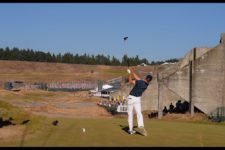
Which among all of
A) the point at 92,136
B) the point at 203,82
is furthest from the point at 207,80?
the point at 92,136

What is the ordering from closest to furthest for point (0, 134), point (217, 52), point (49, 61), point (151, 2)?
point (151, 2), point (0, 134), point (217, 52), point (49, 61)

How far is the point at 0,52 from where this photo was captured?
19438cm

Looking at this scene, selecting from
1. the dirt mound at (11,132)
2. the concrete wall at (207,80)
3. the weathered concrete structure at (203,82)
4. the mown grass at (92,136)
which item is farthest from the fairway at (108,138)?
the concrete wall at (207,80)

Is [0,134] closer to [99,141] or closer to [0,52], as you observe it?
[99,141]

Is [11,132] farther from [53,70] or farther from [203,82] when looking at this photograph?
[53,70]

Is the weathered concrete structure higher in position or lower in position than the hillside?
lower

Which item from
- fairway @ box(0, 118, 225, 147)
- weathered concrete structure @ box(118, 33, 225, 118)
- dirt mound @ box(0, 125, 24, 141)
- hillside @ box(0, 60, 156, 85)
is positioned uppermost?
hillside @ box(0, 60, 156, 85)

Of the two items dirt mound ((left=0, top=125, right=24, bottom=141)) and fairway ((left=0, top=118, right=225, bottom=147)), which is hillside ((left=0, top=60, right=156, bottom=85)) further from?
dirt mound ((left=0, top=125, right=24, bottom=141))

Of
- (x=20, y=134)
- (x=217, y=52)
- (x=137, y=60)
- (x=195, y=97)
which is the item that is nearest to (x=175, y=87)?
(x=195, y=97)

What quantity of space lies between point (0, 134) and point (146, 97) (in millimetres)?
22286

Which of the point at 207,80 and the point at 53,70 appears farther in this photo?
the point at 53,70

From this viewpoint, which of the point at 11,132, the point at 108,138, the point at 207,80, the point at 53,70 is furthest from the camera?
the point at 53,70

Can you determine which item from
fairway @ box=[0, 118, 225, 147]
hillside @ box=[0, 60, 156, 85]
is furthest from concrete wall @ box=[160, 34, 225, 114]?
hillside @ box=[0, 60, 156, 85]

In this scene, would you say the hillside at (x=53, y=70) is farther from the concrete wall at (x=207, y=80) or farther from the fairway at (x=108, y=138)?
the fairway at (x=108, y=138)
